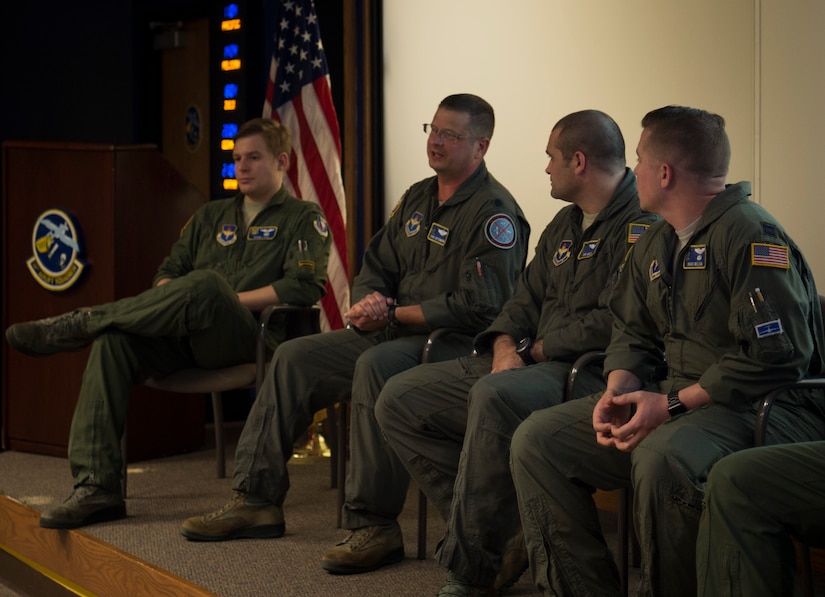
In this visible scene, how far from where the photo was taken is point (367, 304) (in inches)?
122

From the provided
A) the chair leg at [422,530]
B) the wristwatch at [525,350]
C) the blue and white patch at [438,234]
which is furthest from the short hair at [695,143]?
the chair leg at [422,530]

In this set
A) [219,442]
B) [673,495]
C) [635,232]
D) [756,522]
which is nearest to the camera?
[756,522]

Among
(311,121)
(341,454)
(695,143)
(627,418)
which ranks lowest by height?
(341,454)

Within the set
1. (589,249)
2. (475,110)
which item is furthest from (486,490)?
(475,110)

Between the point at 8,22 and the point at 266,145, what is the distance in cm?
295

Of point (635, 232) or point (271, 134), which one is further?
point (271, 134)

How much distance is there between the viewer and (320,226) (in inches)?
151

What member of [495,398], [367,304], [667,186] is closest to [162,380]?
[367,304]

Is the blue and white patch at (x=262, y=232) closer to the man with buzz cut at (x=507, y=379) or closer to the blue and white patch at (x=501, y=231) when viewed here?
the blue and white patch at (x=501, y=231)

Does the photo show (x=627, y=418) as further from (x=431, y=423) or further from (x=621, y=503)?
(x=431, y=423)

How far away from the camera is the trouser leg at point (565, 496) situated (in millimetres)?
2133

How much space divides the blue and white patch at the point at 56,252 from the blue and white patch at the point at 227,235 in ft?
2.51

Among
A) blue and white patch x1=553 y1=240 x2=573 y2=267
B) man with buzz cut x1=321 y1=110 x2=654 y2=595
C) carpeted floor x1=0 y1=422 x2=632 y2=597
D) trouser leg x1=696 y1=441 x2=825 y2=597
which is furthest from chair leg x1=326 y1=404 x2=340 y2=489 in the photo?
trouser leg x1=696 y1=441 x2=825 y2=597

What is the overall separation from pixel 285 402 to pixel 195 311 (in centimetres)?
46
